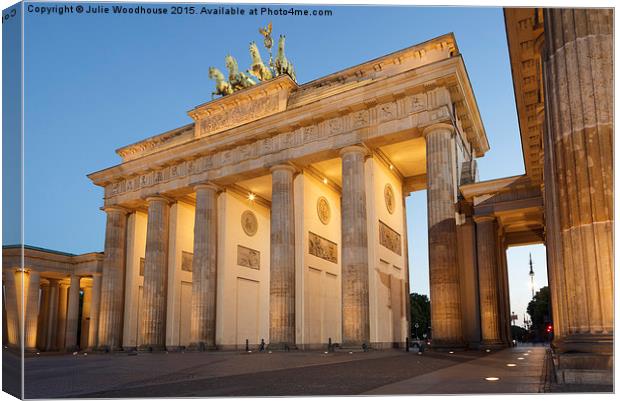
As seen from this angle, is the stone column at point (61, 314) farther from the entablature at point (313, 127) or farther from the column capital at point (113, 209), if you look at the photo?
the entablature at point (313, 127)

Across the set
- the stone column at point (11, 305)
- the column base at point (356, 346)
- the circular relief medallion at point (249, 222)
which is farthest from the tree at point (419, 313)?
the stone column at point (11, 305)

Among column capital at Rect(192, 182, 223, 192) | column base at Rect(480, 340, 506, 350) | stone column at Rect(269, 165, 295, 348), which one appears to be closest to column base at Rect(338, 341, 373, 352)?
stone column at Rect(269, 165, 295, 348)

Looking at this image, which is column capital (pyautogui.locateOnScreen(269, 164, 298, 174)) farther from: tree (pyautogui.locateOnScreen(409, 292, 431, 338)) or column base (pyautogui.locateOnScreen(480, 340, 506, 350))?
tree (pyautogui.locateOnScreen(409, 292, 431, 338))

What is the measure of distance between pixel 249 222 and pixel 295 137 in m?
8.66

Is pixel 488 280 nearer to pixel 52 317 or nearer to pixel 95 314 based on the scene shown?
pixel 95 314

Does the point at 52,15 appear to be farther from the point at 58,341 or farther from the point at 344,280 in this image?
the point at 58,341

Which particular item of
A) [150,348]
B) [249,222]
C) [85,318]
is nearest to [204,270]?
[249,222]

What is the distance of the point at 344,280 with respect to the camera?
26.2 meters

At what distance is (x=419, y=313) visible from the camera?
8412 centimetres

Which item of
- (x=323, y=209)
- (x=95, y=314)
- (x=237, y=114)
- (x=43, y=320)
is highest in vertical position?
(x=237, y=114)

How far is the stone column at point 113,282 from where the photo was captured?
36.1 metres

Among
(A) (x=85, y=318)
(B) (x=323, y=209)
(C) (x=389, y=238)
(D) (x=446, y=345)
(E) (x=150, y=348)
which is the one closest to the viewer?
(D) (x=446, y=345)

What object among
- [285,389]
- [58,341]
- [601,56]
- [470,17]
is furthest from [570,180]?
[58,341]

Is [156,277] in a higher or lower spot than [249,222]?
lower
